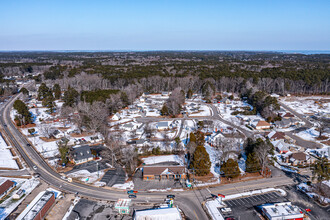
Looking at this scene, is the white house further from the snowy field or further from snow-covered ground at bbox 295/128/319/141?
the snowy field

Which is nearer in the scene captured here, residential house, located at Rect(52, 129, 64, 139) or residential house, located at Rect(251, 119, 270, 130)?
residential house, located at Rect(52, 129, 64, 139)

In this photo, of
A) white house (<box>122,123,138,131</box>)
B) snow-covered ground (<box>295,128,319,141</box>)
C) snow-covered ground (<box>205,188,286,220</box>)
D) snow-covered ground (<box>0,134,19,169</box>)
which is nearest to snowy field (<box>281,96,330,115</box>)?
snow-covered ground (<box>295,128,319,141</box>)

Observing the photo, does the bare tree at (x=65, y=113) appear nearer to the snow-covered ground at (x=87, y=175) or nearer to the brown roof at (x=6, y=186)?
the snow-covered ground at (x=87, y=175)

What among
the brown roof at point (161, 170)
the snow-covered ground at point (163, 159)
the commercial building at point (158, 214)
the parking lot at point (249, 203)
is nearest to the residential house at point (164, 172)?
the brown roof at point (161, 170)

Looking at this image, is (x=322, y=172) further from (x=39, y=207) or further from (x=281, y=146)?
(x=39, y=207)

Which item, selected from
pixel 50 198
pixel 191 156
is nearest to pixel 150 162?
pixel 191 156

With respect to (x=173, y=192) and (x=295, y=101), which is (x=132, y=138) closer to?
(x=173, y=192)

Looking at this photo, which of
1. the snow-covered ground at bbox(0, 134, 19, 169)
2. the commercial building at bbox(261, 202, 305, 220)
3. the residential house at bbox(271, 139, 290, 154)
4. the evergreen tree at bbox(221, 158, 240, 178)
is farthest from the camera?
the residential house at bbox(271, 139, 290, 154)
